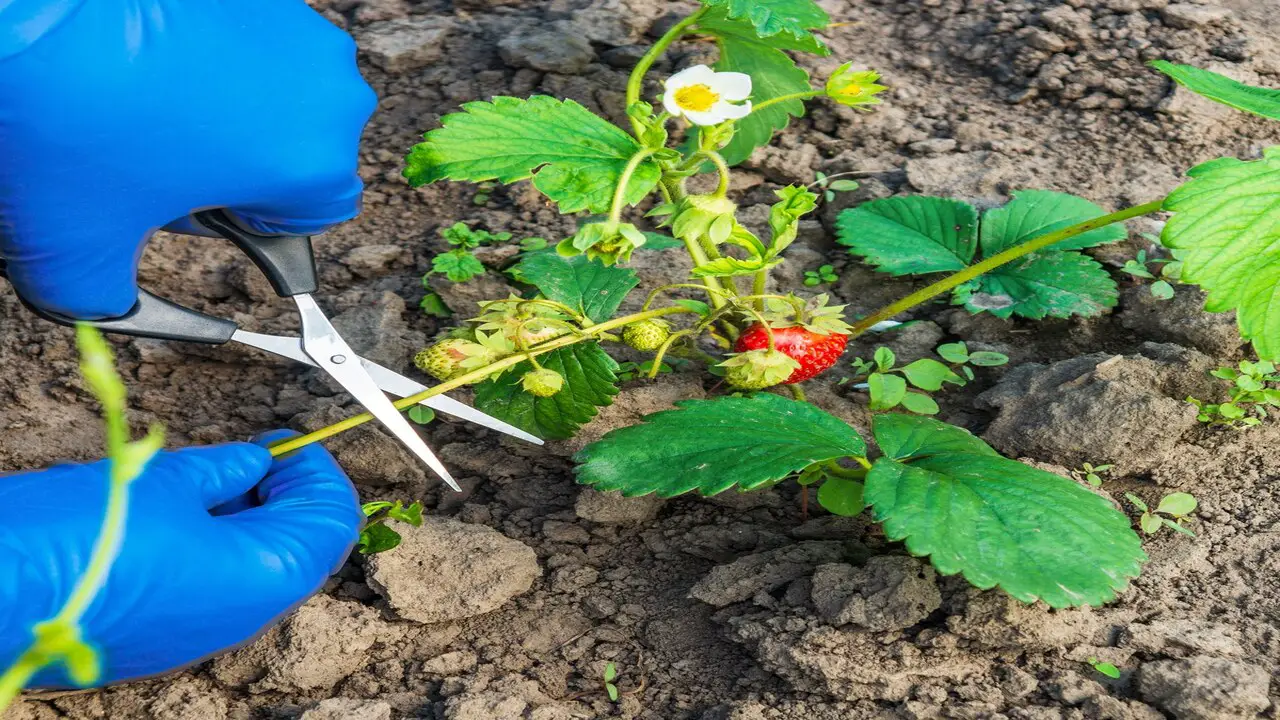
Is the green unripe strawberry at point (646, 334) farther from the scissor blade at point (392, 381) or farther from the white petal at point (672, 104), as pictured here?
the white petal at point (672, 104)

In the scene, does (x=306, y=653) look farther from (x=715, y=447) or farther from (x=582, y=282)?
(x=582, y=282)

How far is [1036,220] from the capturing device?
2229 millimetres

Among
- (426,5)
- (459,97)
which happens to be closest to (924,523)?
(459,97)

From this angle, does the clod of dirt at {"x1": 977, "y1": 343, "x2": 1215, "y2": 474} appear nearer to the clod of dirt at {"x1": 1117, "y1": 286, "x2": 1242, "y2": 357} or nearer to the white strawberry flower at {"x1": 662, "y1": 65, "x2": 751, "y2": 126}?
the clod of dirt at {"x1": 1117, "y1": 286, "x2": 1242, "y2": 357}

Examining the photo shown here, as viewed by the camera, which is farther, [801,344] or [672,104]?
[801,344]

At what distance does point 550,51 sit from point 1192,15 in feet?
5.20

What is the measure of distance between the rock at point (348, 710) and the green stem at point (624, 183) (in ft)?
2.41

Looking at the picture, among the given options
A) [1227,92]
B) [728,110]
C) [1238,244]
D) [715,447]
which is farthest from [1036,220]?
[715,447]

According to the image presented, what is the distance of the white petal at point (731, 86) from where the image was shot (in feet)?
5.66

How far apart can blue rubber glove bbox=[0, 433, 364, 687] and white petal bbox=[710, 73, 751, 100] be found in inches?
32.9

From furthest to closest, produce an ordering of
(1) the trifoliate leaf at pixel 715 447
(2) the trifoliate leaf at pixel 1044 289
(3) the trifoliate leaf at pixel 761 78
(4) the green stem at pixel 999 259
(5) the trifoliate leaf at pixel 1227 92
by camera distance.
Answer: (3) the trifoliate leaf at pixel 761 78
(2) the trifoliate leaf at pixel 1044 289
(4) the green stem at pixel 999 259
(5) the trifoliate leaf at pixel 1227 92
(1) the trifoliate leaf at pixel 715 447

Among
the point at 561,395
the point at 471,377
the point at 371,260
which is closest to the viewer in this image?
the point at 471,377

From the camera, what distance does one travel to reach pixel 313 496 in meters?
1.65

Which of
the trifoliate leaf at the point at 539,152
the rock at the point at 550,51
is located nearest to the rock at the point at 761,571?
the trifoliate leaf at the point at 539,152
